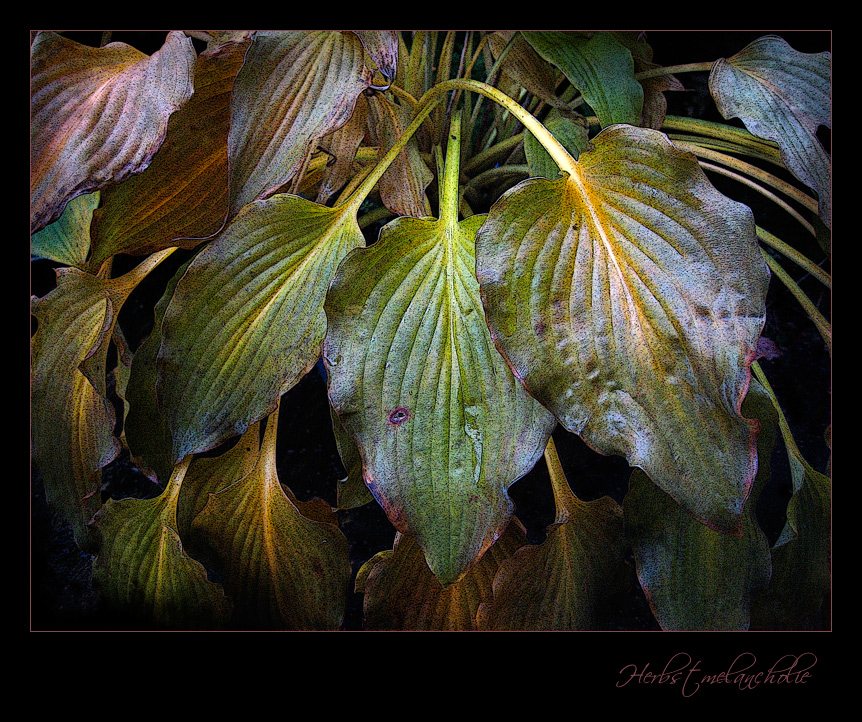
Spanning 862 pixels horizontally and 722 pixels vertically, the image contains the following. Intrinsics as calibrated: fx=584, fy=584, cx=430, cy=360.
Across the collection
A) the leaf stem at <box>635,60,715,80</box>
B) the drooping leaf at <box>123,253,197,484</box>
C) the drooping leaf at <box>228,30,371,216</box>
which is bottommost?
the drooping leaf at <box>123,253,197,484</box>

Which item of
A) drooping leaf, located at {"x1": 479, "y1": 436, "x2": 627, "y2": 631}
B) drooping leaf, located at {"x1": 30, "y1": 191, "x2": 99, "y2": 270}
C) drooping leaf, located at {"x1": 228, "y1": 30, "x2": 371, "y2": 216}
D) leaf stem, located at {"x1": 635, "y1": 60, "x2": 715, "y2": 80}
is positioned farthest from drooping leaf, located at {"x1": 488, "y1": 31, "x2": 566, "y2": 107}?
drooping leaf, located at {"x1": 30, "y1": 191, "x2": 99, "y2": 270}

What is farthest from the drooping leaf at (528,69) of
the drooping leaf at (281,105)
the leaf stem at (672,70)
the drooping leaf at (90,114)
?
the drooping leaf at (90,114)

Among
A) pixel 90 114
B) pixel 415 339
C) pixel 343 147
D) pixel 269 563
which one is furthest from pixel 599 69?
pixel 269 563

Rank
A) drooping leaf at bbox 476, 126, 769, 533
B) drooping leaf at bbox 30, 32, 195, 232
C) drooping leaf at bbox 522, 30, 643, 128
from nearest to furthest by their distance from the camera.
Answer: drooping leaf at bbox 476, 126, 769, 533, drooping leaf at bbox 30, 32, 195, 232, drooping leaf at bbox 522, 30, 643, 128

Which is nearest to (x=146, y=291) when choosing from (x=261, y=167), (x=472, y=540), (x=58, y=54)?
(x=58, y=54)

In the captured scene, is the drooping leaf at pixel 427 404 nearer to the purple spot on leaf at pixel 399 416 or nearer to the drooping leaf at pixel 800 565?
the purple spot on leaf at pixel 399 416

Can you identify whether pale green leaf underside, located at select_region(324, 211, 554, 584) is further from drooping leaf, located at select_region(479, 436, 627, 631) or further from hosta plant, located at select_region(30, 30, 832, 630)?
drooping leaf, located at select_region(479, 436, 627, 631)
